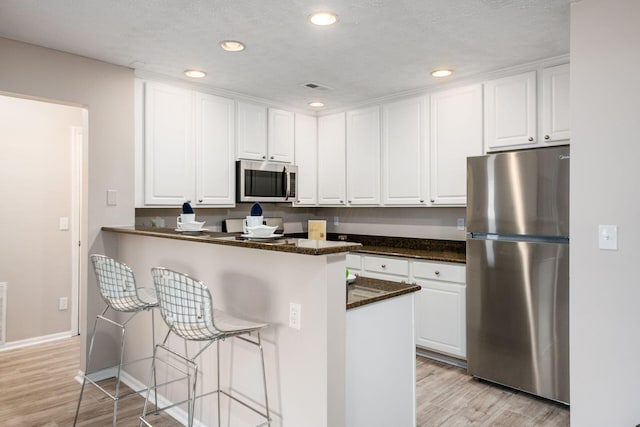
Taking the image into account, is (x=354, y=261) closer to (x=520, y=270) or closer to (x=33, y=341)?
(x=520, y=270)

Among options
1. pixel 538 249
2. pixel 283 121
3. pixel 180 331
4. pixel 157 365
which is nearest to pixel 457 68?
pixel 538 249

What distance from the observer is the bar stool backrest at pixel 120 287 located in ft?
7.70

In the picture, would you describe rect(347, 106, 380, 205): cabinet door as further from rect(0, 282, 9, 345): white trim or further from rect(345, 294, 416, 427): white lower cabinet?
rect(0, 282, 9, 345): white trim

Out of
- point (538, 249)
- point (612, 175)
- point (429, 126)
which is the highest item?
point (429, 126)

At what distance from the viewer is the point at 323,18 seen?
241 centimetres

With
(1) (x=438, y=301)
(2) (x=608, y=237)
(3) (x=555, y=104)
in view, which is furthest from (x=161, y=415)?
(3) (x=555, y=104)

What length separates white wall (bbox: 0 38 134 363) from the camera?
2926 mm

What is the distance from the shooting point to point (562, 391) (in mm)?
2727

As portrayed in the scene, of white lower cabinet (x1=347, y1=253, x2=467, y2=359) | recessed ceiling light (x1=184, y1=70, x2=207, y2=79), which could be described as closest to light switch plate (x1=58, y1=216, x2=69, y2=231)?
recessed ceiling light (x1=184, y1=70, x2=207, y2=79)

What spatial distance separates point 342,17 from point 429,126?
168 centimetres

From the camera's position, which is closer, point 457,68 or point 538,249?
point 538,249

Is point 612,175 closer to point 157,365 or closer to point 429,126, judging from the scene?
point 429,126

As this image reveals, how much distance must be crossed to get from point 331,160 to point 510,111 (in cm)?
195

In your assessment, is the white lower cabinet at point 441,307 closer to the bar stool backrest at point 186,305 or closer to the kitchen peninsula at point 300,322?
the kitchen peninsula at point 300,322
